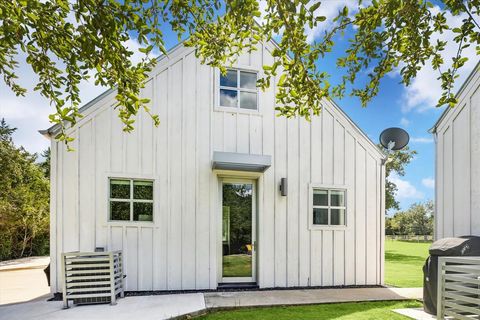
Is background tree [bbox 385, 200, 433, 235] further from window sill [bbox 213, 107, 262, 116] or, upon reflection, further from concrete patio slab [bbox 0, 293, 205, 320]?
concrete patio slab [bbox 0, 293, 205, 320]

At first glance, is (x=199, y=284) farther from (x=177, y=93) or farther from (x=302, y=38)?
(x=302, y=38)

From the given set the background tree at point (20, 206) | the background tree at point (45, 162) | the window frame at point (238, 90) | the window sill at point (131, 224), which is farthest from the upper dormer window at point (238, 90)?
the background tree at point (45, 162)

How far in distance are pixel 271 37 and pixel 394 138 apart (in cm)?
617

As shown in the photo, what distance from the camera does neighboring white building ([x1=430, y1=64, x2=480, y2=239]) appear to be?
5.63 meters

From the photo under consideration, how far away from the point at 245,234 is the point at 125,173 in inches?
113

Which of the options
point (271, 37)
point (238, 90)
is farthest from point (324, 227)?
point (271, 37)

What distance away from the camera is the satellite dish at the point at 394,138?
8086 millimetres

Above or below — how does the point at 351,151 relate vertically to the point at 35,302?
above

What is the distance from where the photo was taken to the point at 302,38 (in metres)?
3.04

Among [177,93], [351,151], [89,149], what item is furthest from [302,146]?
[89,149]

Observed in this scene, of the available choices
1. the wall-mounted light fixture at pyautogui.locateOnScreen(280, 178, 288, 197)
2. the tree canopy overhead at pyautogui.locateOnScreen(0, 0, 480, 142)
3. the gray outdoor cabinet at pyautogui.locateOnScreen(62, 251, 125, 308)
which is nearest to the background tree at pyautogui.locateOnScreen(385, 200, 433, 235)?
the wall-mounted light fixture at pyautogui.locateOnScreen(280, 178, 288, 197)

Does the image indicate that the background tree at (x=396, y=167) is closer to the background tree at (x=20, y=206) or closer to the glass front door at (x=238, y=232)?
the glass front door at (x=238, y=232)

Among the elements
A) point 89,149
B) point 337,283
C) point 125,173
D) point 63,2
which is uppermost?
point 63,2

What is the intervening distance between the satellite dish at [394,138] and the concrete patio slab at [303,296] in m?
3.31
